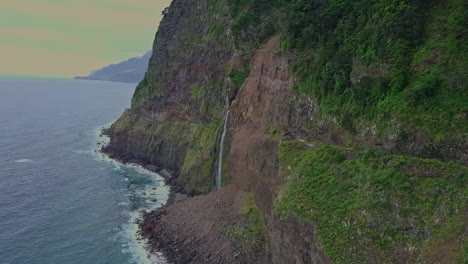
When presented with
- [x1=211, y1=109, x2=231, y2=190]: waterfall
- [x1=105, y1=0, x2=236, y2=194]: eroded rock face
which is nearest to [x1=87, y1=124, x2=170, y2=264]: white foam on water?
[x1=105, y1=0, x2=236, y2=194]: eroded rock face

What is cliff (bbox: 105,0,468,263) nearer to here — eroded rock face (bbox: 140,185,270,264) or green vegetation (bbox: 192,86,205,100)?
eroded rock face (bbox: 140,185,270,264)

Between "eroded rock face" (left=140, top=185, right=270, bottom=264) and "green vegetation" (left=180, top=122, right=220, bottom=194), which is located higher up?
"green vegetation" (left=180, top=122, right=220, bottom=194)

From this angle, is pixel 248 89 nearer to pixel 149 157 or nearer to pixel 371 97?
pixel 371 97

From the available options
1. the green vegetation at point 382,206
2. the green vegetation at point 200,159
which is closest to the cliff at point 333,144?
the green vegetation at point 382,206

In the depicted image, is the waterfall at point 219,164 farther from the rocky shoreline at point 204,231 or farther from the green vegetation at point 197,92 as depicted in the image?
the green vegetation at point 197,92

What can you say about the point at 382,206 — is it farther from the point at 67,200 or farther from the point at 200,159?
the point at 67,200

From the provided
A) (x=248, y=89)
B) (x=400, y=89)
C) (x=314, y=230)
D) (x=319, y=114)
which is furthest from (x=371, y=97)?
(x=248, y=89)
